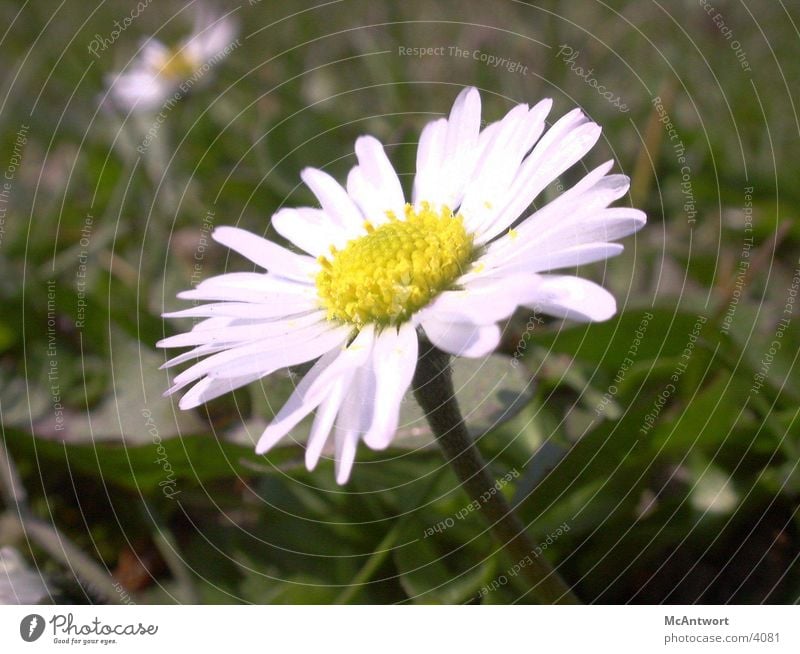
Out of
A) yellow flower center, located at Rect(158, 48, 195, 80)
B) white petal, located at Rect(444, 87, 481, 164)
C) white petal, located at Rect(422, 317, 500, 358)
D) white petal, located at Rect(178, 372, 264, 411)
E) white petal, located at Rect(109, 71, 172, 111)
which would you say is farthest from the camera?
yellow flower center, located at Rect(158, 48, 195, 80)

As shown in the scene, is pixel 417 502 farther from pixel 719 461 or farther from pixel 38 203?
pixel 38 203

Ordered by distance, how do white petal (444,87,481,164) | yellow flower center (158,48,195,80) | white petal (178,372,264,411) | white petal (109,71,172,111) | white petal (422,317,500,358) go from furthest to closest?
yellow flower center (158,48,195,80), white petal (109,71,172,111), white petal (444,87,481,164), white petal (178,372,264,411), white petal (422,317,500,358)

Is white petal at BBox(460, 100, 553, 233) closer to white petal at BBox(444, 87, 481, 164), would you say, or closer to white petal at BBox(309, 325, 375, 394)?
Result: white petal at BBox(444, 87, 481, 164)

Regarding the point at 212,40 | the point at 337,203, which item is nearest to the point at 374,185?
the point at 337,203

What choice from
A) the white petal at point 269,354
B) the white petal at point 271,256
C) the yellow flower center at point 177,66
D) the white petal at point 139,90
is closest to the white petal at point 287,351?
the white petal at point 269,354

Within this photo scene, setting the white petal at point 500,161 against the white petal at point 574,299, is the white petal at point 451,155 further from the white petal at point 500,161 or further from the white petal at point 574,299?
the white petal at point 574,299
